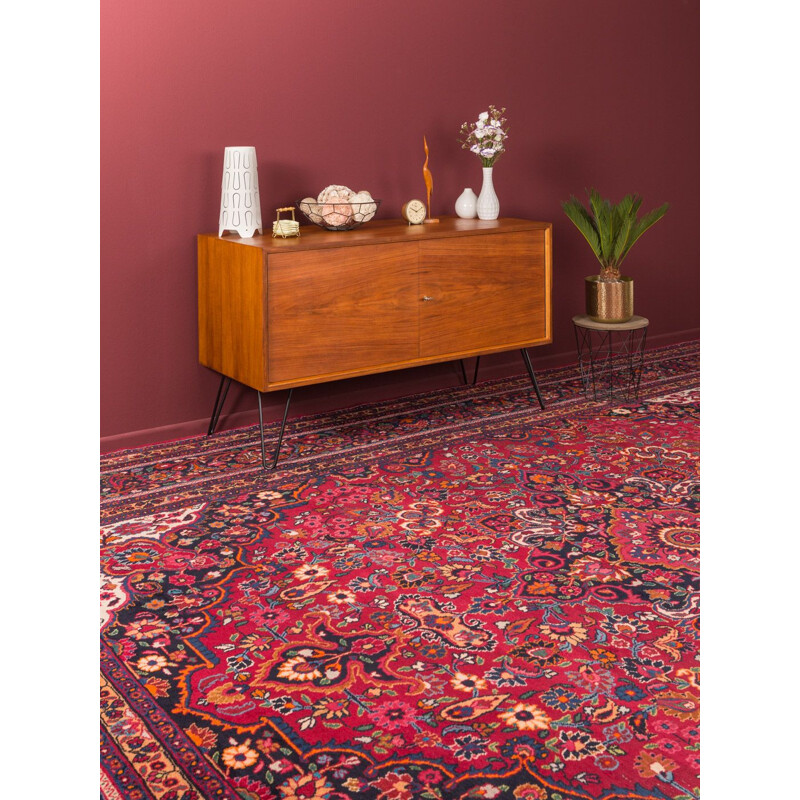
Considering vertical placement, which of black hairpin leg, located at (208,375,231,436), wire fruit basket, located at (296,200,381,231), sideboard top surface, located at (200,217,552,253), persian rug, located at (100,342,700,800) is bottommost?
persian rug, located at (100,342,700,800)

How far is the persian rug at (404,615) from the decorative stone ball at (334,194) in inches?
37.7

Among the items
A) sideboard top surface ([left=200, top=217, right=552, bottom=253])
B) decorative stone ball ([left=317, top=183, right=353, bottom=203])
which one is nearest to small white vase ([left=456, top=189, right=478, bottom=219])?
sideboard top surface ([left=200, top=217, right=552, bottom=253])

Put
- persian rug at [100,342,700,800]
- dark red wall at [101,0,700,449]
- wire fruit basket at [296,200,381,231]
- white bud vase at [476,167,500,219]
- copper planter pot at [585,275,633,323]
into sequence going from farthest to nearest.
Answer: copper planter pot at [585,275,633,323] < white bud vase at [476,167,500,219] < wire fruit basket at [296,200,381,231] < dark red wall at [101,0,700,449] < persian rug at [100,342,700,800]

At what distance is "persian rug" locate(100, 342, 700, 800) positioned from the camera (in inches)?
70.6

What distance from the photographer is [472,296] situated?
12.8ft

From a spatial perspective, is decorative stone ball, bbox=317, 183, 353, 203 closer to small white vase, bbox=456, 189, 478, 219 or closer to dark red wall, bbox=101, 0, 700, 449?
dark red wall, bbox=101, 0, 700, 449

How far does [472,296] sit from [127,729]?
2450mm

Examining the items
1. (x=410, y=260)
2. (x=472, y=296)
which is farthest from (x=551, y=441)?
(x=410, y=260)

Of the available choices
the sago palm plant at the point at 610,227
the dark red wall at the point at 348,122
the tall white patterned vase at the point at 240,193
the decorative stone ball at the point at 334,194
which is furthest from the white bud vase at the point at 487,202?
the tall white patterned vase at the point at 240,193

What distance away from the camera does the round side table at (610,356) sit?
14.5 feet

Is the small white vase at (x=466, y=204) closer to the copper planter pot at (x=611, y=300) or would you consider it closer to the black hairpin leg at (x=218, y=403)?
the copper planter pot at (x=611, y=300)

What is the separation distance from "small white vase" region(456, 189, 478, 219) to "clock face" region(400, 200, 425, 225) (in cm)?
28

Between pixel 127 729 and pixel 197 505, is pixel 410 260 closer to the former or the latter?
pixel 197 505

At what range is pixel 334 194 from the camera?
12.1 feet
